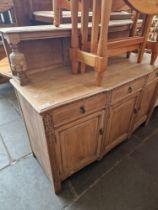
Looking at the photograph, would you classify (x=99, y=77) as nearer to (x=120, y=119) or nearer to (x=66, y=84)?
(x=66, y=84)

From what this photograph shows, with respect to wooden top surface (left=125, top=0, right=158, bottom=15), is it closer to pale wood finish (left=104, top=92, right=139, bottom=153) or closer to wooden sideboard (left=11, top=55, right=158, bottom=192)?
wooden sideboard (left=11, top=55, right=158, bottom=192)

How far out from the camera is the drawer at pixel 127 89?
1230 mm

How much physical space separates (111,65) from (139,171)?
115cm

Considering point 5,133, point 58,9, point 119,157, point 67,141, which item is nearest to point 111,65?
point 58,9

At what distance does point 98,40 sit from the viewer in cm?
118

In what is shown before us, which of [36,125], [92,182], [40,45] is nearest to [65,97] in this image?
[36,125]

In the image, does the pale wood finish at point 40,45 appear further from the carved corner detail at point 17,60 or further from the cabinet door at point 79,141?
the cabinet door at point 79,141

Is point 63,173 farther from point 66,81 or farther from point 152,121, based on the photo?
point 152,121

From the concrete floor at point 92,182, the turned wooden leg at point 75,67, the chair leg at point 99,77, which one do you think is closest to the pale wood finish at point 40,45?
the turned wooden leg at point 75,67

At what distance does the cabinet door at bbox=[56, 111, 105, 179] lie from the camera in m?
1.12

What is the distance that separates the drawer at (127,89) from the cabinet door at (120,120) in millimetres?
66

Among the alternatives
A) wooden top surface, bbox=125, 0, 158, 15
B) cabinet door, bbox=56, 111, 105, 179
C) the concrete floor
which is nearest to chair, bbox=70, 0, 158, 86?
wooden top surface, bbox=125, 0, 158, 15

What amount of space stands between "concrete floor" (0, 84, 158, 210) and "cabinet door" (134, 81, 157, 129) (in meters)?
0.29

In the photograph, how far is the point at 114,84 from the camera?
118cm
